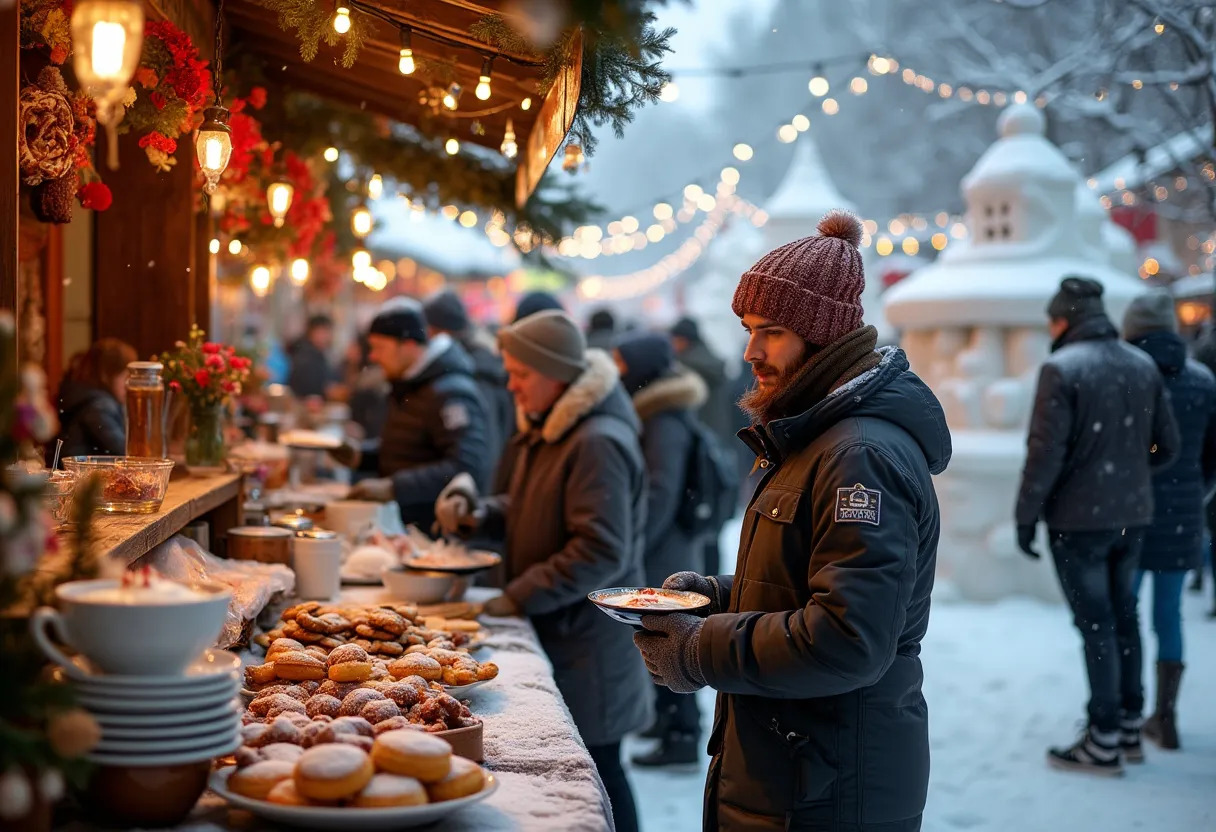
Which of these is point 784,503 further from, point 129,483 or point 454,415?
point 454,415

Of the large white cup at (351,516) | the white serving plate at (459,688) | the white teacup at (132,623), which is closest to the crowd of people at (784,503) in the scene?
the large white cup at (351,516)

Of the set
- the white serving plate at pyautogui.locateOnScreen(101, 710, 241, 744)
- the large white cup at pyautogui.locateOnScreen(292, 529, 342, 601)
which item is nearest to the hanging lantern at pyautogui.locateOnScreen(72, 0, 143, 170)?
the white serving plate at pyautogui.locateOnScreen(101, 710, 241, 744)

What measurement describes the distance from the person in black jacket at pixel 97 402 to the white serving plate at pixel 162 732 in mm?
3532

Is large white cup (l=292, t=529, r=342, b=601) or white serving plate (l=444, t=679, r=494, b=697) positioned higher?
large white cup (l=292, t=529, r=342, b=601)

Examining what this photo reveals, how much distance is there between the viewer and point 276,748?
2379 millimetres

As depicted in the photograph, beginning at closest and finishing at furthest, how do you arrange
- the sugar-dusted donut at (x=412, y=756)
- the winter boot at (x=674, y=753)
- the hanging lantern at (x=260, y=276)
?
the sugar-dusted donut at (x=412, y=756)
the winter boot at (x=674, y=753)
the hanging lantern at (x=260, y=276)

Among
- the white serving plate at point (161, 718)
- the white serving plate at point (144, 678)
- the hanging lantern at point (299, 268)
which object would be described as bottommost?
the white serving plate at point (161, 718)

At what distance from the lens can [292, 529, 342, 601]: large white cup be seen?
434 centimetres

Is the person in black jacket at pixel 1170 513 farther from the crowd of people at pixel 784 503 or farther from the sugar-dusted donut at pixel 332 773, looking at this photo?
the sugar-dusted donut at pixel 332 773

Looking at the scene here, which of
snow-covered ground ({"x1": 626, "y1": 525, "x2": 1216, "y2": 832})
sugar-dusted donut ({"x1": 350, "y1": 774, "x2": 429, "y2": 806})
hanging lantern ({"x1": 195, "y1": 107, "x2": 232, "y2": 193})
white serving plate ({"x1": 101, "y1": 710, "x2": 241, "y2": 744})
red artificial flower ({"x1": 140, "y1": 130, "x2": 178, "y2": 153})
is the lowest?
snow-covered ground ({"x1": 626, "y1": 525, "x2": 1216, "y2": 832})

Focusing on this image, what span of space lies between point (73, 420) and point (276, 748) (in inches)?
137

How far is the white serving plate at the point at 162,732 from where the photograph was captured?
2.02 m

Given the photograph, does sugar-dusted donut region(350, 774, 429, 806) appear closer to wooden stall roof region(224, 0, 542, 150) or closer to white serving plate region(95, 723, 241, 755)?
white serving plate region(95, 723, 241, 755)

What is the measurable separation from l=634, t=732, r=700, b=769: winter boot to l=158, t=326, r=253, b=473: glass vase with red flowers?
313 cm
